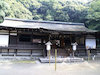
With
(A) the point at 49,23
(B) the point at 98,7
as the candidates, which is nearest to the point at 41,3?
(A) the point at 49,23

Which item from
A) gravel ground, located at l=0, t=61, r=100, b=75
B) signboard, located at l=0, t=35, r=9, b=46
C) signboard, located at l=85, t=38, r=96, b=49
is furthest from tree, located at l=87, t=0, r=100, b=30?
signboard, located at l=0, t=35, r=9, b=46

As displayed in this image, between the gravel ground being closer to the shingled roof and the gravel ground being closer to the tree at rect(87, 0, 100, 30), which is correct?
the shingled roof

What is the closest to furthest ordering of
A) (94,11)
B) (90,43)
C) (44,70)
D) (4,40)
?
(44,70)
(4,40)
(90,43)
(94,11)

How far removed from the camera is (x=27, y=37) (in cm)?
1091

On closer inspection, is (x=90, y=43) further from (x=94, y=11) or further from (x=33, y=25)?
(x=33, y=25)

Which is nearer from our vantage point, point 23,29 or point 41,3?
point 23,29

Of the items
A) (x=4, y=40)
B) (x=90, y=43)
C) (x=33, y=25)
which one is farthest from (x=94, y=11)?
(x=4, y=40)

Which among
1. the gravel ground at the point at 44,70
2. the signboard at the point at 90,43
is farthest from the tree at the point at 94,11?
the gravel ground at the point at 44,70

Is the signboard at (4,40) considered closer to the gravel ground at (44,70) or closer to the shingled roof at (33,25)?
the shingled roof at (33,25)

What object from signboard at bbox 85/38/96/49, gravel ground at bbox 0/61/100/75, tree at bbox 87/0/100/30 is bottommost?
gravel ground at bbox 0/61/100/75

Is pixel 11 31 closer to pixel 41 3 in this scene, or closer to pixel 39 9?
pixel 39 9

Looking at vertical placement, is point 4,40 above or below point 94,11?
below

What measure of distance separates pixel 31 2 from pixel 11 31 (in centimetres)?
3008

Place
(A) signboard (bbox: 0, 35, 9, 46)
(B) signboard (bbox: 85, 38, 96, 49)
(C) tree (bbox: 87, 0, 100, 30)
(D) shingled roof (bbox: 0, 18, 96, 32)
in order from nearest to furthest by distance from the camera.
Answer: (A) signboard (bbox: 0, 35, 9, 46) < (D) shingled roof (bbox: 0, 18, 96, 32) < (B) signboard (bbox: 85, 38, 96, 49) < (C) tree (bbox: 87, 0, 100, 30)
